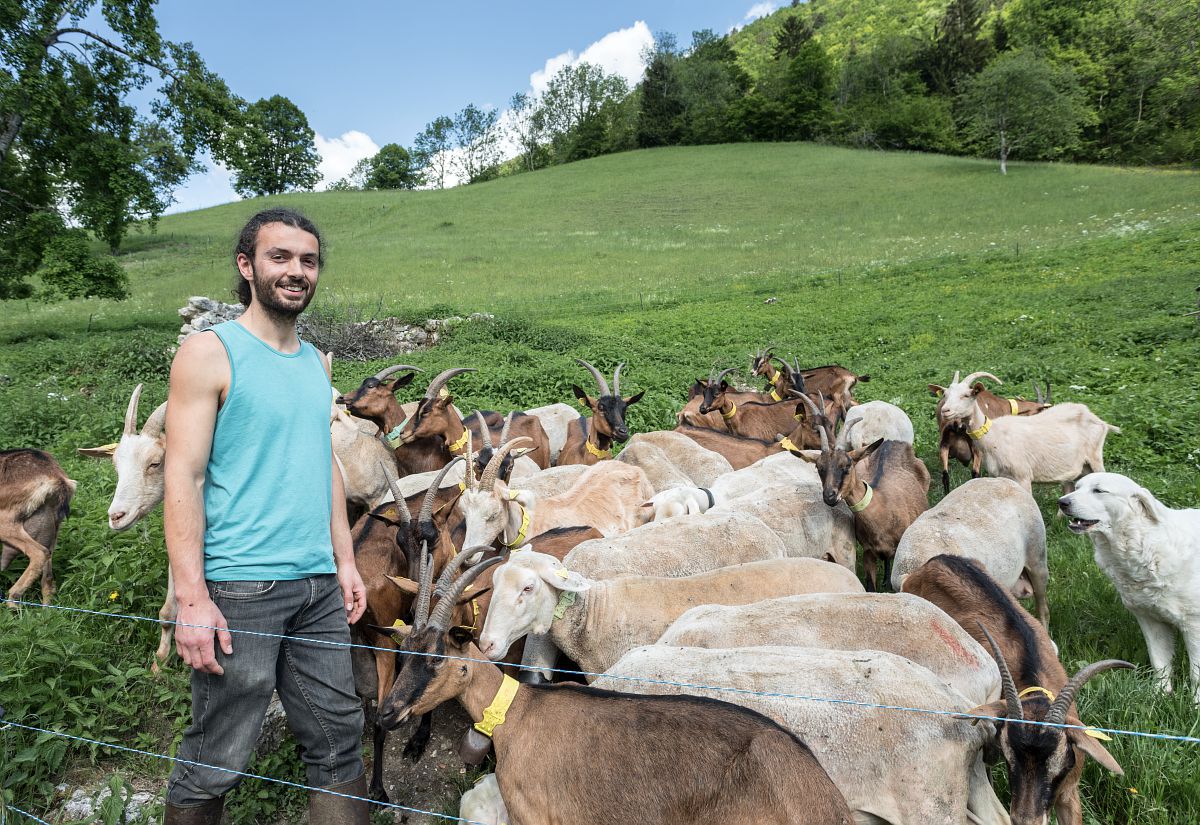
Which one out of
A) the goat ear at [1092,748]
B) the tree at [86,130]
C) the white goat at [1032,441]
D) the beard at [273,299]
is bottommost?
the white goat at [1032,441]

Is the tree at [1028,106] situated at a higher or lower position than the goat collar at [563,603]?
higher

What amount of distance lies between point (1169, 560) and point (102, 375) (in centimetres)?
1467

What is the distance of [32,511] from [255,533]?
4.34m

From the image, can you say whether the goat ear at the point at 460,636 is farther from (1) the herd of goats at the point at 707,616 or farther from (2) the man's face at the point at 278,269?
(2) the man's face at the point at 278,269

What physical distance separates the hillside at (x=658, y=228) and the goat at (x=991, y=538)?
1712 centimetres

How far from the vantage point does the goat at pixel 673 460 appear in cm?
775

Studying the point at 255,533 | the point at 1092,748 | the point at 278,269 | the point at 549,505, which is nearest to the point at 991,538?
the point at 1092,748

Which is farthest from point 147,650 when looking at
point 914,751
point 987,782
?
point 987,782

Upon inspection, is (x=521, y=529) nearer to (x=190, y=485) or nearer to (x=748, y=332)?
(x=190, y=485)

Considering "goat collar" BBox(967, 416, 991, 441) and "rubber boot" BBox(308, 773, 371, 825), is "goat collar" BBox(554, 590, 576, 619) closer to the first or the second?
"rubber boot" BBox(308, 773, 371, 825)

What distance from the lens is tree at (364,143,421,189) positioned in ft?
292

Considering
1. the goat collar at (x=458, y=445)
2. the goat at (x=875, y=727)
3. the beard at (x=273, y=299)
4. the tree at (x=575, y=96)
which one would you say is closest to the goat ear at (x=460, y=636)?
the goat at (x=875, y=727)

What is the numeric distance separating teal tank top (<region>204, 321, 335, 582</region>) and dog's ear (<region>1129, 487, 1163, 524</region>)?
197 inches

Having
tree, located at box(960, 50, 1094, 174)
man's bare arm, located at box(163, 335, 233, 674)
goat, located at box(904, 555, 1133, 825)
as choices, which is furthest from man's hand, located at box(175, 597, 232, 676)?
tree, located at box(960, 50, 1094, 174)
